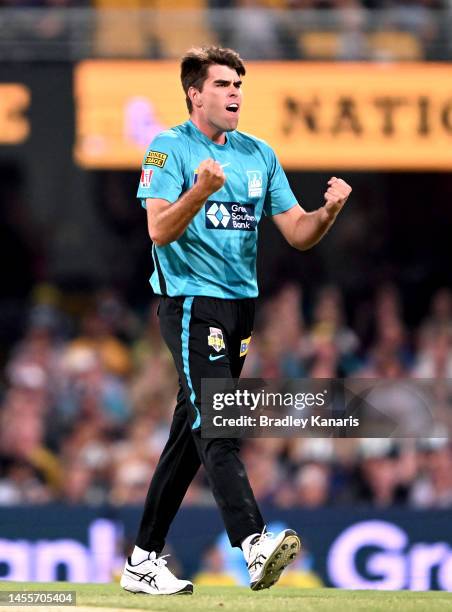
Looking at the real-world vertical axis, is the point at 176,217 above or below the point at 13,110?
below

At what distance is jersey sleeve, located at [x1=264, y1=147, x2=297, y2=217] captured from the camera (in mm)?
5922

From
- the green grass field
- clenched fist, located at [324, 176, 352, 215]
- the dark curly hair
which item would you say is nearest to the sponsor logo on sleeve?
the dark curly hair

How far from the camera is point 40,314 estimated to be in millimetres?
12992

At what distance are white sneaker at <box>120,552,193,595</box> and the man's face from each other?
181 cm

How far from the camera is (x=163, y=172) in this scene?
5562 millimetres

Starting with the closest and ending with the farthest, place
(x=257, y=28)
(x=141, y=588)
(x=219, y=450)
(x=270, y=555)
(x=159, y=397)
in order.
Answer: (x=270, y=555), (x=219, y=450), (x=141, y=588), (x=159, y=397), (x=257, y=28)

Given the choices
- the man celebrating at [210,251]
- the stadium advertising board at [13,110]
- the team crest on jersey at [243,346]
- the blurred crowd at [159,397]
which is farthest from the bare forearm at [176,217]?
the stadium advertising board at [13,110]

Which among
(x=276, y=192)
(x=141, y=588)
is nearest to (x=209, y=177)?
(x=276, y=192)

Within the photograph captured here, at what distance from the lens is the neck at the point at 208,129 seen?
18.9 ft

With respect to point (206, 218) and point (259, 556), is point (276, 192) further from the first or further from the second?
point (259, 556)

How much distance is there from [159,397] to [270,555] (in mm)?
6493

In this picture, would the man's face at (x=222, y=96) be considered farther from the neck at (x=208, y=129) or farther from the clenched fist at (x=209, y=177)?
the clenched fist at (x=209, y=177)

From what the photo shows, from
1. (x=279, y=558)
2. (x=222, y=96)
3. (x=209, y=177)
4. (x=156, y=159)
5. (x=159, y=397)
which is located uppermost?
(x=222, y=96)

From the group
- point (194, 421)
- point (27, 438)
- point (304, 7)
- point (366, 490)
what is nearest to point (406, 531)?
point (366, 490)
